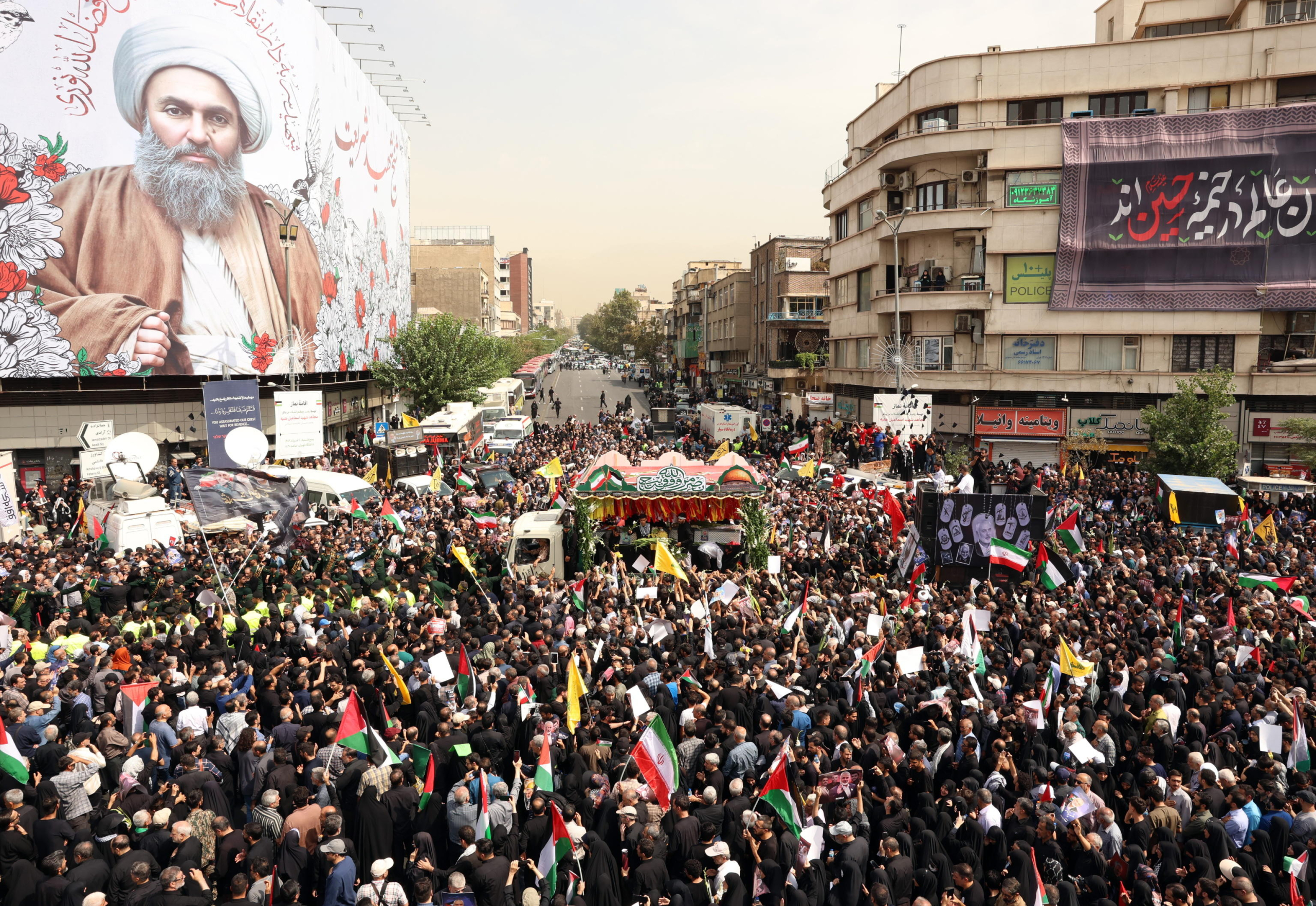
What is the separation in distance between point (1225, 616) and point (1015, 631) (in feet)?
11.2

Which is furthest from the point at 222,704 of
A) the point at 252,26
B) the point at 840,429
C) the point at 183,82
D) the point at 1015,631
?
the point at 252,26

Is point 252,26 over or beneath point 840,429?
over

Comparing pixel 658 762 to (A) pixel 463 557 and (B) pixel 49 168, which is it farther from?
(B) pixel 49 168

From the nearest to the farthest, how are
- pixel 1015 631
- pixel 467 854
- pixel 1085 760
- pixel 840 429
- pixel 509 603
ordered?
pixel 467 854, pixel 1085 760, pixel 1015 631, pixel 509 603, pixel 840 429

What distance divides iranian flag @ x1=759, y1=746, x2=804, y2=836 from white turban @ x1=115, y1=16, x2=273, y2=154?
3838 cm

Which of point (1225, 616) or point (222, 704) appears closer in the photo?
point (222, 704)

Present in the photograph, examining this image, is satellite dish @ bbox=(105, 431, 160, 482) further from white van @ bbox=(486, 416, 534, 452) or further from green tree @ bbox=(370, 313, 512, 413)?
green tree @ bbox=(370, 313, 512, 413)

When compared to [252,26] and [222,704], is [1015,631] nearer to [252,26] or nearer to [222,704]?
[222,704]

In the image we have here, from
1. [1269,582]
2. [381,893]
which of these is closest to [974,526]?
[1269,582]

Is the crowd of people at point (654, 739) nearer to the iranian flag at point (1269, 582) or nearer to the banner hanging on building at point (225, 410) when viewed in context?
the iranian flag at point (1269, 582)

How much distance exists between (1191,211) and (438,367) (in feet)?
117

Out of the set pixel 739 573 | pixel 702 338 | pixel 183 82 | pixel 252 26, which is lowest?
pixel 739 573

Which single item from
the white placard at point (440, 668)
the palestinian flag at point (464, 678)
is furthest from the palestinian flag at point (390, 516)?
the white placard at point (440, 668)

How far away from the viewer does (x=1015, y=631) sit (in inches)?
515
